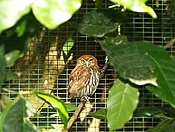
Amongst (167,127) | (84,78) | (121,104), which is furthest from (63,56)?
(121,104)

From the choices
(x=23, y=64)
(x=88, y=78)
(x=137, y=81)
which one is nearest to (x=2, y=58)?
(x=137, y=81)

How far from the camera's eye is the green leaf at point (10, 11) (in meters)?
0.35

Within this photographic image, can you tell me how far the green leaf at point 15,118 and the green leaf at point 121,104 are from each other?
118 millimetres

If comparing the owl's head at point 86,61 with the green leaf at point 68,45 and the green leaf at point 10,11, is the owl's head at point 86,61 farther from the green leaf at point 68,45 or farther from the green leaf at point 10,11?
the green leaf at point 10,11

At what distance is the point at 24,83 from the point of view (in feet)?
5.19

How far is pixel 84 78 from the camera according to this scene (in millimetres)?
1338

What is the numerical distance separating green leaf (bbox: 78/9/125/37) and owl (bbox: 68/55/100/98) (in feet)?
2.00

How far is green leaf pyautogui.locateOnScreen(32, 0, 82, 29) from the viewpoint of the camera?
0.36m

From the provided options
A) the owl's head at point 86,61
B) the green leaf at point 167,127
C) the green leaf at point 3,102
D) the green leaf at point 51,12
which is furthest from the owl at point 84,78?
the green leaf at point 51,12

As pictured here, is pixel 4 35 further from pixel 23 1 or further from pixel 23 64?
pixel 23 64

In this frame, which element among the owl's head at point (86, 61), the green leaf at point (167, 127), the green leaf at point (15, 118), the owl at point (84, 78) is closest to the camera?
the green leaf at point (15, 118)

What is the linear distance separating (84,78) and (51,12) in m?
0.98

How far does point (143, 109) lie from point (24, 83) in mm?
945

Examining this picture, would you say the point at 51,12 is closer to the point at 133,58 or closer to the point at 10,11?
the point at 10,11
